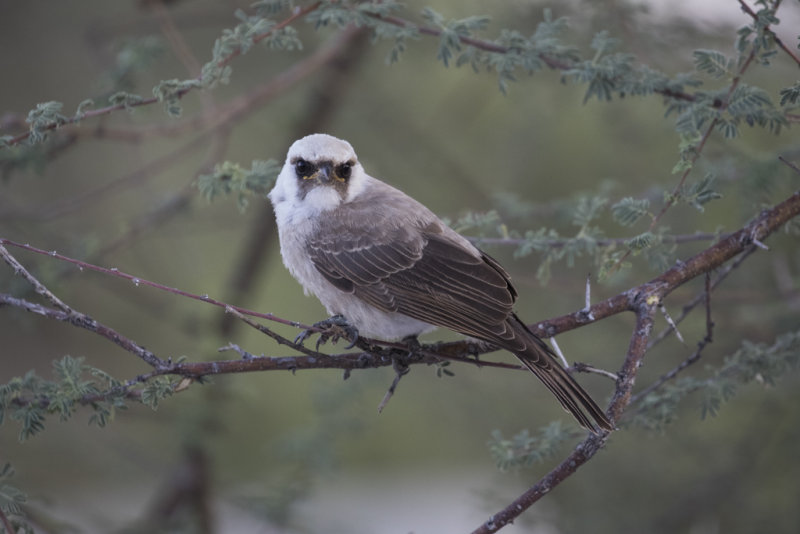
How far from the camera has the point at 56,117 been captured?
9.10 ft

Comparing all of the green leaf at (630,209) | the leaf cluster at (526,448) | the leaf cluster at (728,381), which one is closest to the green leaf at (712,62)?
the green leaf at (630,209)

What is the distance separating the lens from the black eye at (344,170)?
12.3 ft

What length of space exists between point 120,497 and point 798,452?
6.89 meters

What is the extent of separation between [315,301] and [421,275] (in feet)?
16.0

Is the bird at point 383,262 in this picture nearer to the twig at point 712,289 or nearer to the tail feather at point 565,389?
the tail feather at point 565,389

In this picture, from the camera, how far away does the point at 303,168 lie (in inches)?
147

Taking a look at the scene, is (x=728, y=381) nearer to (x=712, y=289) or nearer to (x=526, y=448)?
(x=712, y=289)

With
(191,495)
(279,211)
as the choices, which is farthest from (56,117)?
(191,495)

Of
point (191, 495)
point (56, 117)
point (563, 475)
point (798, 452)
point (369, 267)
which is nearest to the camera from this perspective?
point (563, 475)

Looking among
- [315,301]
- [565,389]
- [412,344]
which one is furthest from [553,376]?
[315,301]

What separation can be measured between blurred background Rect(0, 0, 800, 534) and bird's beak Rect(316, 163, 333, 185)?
60cm

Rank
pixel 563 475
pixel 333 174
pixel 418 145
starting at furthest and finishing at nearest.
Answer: pixel 418 145 → pixel 333 174 → pixel 563 475

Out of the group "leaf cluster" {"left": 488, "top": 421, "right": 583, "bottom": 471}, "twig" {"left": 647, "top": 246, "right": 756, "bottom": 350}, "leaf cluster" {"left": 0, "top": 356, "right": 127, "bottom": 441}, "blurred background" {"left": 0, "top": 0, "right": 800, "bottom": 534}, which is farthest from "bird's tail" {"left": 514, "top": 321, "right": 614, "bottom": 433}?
"leaf cluster" {"left": 0, "top": 356, "right": 127, "bottom": 441}

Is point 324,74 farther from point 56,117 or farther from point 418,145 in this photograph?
point 56,117
